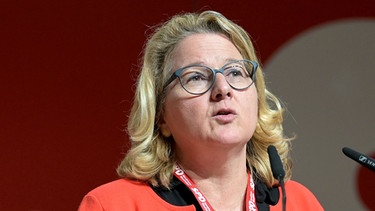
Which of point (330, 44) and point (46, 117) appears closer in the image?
point (46, 117)

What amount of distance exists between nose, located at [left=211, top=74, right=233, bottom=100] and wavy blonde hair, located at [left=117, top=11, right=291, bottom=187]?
0.67 ft

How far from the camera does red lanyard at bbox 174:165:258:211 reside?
2.18 m

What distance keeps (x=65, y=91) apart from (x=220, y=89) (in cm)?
145

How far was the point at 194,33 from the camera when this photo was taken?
92.5 inches

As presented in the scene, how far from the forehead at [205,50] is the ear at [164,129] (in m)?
0.18

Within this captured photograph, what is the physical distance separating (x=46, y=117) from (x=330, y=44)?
1.36 meters

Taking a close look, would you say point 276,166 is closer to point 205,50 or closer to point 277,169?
point 277,169

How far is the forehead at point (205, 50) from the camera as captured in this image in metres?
2.26

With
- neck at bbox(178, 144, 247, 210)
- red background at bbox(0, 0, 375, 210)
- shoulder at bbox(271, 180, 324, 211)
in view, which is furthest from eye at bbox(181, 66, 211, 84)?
red background at bbox(0, 0, 375, 210)

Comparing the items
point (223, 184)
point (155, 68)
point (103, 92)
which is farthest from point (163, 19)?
point (223, 184)

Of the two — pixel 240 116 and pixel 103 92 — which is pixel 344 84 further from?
pixel 240 116

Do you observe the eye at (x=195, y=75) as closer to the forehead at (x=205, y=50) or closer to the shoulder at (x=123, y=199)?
the forehead at (x=205, y=50)

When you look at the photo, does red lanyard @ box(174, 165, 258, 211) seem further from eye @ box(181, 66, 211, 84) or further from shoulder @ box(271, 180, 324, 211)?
eye @ box(181, 66, 211, 84)

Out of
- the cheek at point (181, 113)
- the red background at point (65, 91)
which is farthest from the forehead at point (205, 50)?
the red background at point (65, 91)
